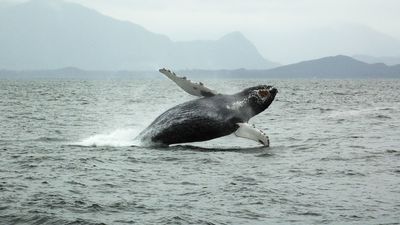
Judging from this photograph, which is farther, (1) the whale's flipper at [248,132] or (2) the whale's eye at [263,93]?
(2) the whale's eye at [263,93]

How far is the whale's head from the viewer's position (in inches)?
561

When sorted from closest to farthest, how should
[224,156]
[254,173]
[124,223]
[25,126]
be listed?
[124,223] < [254,173] < [224,156] < [25,126]

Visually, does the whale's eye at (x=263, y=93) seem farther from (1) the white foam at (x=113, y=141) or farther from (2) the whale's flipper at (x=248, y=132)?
(1) the white foam at (x=113, y=141)

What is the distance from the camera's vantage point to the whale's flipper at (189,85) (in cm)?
1314

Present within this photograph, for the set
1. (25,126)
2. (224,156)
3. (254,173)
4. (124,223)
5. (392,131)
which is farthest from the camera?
(25,126)

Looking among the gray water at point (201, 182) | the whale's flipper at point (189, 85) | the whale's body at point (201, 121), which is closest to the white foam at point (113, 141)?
the gray water at point (201, 182)

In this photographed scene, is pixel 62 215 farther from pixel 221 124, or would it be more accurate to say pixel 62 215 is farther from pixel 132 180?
pixel 221 124

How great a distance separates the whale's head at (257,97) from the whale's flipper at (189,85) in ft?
3.30

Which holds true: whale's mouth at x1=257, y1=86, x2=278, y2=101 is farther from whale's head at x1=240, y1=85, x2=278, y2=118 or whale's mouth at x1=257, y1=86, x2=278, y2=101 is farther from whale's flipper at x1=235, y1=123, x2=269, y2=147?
whale's flipper at x1=235, y1=123, x2=269, y2=147

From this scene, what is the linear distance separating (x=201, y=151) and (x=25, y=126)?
10.3 metres

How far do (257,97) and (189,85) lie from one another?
205 centimetres

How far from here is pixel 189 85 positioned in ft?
43.4

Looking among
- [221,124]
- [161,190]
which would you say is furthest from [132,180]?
[221,124]

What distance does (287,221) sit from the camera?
746 cm
